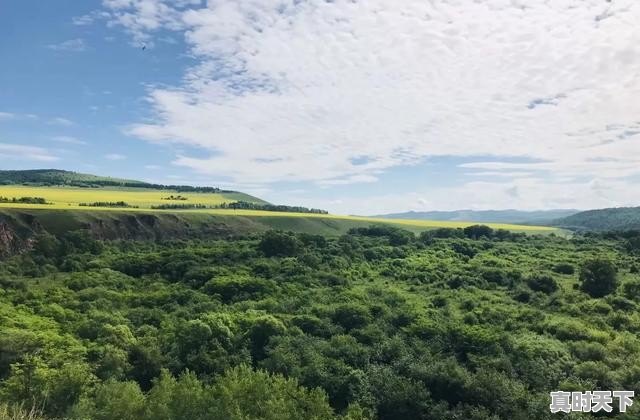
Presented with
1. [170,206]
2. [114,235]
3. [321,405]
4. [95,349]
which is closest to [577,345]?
[321,405]

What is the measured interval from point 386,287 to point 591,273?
31.0 meters

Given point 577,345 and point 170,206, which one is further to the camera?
point 170,206

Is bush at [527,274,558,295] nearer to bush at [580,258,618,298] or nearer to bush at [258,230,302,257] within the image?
bush at [580,258,618,298]

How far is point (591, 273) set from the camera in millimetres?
76812

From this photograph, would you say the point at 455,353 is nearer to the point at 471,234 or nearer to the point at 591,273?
the point at 591,273

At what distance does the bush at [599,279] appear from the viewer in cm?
7450

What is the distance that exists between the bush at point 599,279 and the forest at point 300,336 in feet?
0.64

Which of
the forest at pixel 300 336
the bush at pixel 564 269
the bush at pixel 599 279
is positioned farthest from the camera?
the bush at pixel 564 269

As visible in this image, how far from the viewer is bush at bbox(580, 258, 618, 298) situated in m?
74.5

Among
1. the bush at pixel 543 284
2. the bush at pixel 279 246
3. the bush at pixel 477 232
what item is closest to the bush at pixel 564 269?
the bush at pixel 543 284

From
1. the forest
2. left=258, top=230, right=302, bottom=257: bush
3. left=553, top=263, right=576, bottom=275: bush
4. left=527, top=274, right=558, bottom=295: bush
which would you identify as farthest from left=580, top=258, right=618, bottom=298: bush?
left=258, top=230, right=302, bottom=257: bush

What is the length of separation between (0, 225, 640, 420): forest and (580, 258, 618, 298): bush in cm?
20

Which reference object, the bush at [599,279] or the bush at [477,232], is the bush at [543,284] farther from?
the bush at [477,232]

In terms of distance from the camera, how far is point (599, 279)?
75.4 metres
